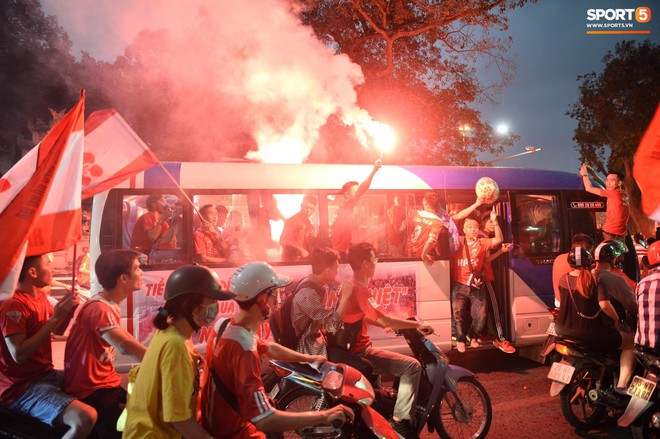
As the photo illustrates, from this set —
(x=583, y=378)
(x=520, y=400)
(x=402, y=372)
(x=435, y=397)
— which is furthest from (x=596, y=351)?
(x=402, y=372)

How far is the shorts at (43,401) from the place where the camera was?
129 inches

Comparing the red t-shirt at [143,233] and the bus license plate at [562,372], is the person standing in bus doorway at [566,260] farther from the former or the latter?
the red t-shirt at [143,233]

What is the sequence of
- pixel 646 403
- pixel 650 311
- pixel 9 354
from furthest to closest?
pixel 650 311
pixel 646 403
pixel 9 354

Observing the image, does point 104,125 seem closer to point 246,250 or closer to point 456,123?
point 246,250

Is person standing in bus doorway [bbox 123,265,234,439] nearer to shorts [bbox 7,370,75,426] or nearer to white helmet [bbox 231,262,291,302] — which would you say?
white helmet [bbox 231,262,291,302]

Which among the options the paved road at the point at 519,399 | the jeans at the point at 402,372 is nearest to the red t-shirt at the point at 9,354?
the jeans at the point at 402,372

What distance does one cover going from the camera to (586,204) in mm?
8883

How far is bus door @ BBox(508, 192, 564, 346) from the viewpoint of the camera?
827cm

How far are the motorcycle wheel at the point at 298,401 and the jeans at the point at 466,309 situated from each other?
4.05 metres

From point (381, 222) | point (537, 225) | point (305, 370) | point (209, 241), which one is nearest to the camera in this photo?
point (305, 370)

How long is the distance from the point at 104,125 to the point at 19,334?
6.54 feet

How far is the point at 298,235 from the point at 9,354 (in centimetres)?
444

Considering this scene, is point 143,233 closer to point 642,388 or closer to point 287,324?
point 287,324

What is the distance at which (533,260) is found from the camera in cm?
838
